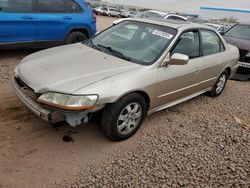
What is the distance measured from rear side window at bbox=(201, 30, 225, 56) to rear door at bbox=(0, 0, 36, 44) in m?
4.00

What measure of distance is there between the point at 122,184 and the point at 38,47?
4747mm

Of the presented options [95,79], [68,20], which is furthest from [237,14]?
[95,79]

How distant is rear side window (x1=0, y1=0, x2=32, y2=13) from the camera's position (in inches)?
221

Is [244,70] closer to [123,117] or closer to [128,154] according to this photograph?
[123,117]

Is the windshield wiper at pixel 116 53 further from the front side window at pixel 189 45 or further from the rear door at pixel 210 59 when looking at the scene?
the rear door at pixel 210 59

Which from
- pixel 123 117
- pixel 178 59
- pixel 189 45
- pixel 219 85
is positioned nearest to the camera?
pixel 123 117

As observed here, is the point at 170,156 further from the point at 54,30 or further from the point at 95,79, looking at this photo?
the point at 54,30

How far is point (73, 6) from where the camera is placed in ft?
22.0

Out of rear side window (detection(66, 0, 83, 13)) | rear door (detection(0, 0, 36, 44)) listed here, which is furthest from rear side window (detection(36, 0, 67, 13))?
rear door (detection(0, 0, 36, 44))

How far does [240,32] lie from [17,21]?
22.9 ft

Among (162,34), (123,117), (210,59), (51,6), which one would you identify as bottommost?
(123,117)

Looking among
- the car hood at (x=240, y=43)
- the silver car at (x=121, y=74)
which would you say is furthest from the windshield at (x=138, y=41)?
the car hood at (x=240, y=43)

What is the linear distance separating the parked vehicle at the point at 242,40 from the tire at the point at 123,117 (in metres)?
5.04

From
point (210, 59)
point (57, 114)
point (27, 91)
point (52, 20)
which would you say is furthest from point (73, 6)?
point (57, 114)
